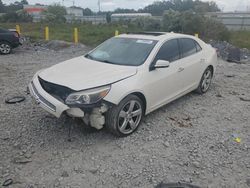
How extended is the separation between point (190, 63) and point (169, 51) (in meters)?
0.76

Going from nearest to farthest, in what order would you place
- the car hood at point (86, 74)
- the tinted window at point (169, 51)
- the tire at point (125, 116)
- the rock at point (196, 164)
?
the rock at point (196, 164) → the car hood at point (86, 74) → the tire at point (125, 116) → the tinted window at point (169, 51)

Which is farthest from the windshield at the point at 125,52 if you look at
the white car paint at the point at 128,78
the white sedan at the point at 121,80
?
the white car paint at the point at 128,78

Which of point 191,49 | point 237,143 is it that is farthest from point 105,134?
point 191,49

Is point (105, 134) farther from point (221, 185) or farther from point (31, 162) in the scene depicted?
point (221, 185)

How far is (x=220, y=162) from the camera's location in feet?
12.7

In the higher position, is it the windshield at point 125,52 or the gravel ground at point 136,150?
the windshield at point 125,52

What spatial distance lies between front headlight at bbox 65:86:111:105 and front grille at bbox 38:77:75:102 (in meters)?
0.09

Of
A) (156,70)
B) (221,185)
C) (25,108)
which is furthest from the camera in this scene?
(25,108)

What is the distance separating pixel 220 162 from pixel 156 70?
1.90m

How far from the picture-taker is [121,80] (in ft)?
13.9

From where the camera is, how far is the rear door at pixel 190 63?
5652 millimetres

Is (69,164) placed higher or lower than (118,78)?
lower

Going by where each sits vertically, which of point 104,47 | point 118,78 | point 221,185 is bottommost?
point 221,185

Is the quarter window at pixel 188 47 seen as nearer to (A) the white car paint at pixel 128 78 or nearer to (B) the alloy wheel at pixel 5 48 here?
(A) the white car paint at pixel 128 78
